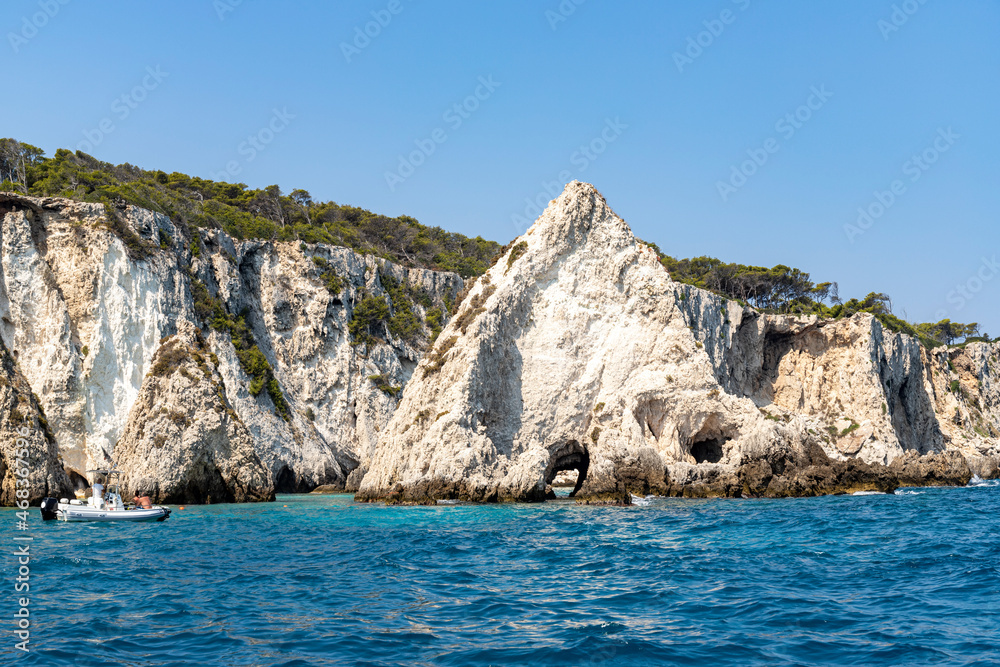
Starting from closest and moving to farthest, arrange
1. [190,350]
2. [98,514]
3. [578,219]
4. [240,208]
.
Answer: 1. [98,514]
2. [190,350]
3. [578,219]
4. [240,208]

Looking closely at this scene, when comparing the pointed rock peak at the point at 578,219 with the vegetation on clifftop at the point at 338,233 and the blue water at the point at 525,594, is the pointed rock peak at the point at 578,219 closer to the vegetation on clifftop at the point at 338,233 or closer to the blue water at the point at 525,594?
the vegetation on clifftop at the point at 338,233

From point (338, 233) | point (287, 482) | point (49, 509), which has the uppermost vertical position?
point (338, 233)

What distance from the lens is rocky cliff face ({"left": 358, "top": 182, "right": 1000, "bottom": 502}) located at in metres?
32.9

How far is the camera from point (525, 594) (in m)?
12.3

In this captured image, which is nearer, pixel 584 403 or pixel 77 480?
pixel 584 403

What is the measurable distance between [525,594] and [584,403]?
24.6m

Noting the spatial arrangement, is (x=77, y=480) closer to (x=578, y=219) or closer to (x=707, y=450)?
(x=578, y=219)

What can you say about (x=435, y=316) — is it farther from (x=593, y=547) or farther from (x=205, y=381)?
(x=593, y=547)

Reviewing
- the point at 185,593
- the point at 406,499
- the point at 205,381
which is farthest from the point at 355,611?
the point at 205,381

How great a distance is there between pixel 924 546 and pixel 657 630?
9.86m

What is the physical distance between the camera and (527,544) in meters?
18.0

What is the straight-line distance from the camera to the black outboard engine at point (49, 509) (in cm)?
2520

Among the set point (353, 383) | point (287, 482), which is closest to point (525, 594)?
point (287, 482)

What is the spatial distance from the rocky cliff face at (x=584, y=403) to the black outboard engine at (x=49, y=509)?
42.5 ft
